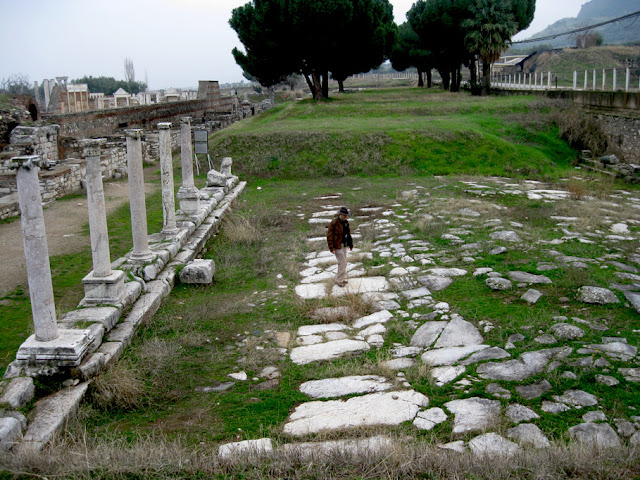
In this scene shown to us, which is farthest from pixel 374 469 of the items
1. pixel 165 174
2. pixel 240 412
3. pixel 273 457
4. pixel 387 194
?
pixel 387 194

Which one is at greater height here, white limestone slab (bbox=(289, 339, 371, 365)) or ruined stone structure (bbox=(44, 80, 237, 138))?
ruined stone structure (bbox=(44, 80, 237, 138))

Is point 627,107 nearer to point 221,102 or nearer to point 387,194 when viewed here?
point 387,194

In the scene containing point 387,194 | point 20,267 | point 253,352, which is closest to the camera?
point 253,352

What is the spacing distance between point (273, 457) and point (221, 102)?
4212 centimetres

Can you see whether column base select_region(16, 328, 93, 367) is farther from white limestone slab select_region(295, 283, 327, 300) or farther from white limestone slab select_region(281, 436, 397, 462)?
white limestone slab select_region(295, 283, 327, 300)

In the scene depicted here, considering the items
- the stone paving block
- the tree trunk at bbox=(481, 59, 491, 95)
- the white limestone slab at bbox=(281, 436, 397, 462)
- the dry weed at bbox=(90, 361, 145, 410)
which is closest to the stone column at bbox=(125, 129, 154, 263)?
the dry weed at bbox=(90, 361, 145, 410)

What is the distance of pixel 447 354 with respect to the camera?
5773 millimetres

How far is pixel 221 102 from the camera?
4353 cm

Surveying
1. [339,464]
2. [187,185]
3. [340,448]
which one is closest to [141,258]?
[187,185]

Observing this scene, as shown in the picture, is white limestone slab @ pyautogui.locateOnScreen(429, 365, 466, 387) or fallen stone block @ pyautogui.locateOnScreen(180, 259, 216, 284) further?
fallen stone block @ pyautogui.locateOnScreen(180, 259, 216, 284)

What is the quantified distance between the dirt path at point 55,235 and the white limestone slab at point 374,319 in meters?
5.16

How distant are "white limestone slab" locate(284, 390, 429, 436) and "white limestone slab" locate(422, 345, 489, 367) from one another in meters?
0.65

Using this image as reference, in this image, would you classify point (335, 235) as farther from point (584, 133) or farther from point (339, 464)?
point (584, 133)

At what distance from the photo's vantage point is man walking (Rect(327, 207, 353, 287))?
7910 mm
